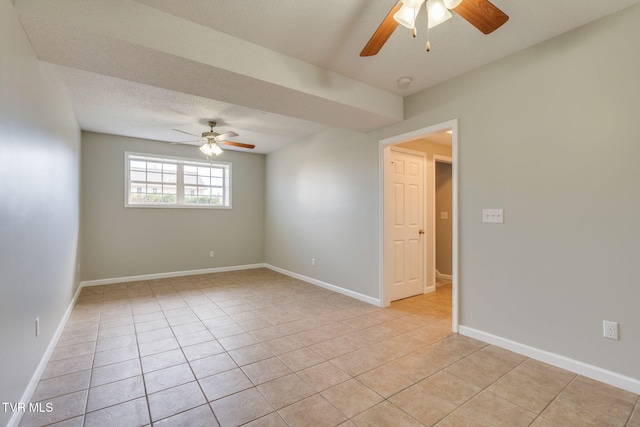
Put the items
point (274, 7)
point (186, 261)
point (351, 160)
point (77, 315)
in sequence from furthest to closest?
point (186, 261), point (351, 160), point (77, 315), point (274, 7)

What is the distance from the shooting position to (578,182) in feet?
7.35

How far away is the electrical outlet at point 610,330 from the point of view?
81.6 inches

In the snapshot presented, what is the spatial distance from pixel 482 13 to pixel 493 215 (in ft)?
5.70

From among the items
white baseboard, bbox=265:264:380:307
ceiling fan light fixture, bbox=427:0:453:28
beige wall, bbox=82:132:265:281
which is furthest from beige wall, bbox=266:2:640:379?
beige wall, bbox=82:132:265:281

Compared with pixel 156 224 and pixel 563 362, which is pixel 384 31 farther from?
pixel 156 224

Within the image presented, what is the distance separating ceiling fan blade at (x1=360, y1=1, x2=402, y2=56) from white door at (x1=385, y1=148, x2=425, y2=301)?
7.14 ft

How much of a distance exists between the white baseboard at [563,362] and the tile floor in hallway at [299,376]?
0.07 m

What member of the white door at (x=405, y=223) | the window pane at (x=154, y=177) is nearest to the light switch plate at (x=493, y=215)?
the white door at (x=405, y=223)

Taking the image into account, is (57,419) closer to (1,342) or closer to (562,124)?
(1,342)

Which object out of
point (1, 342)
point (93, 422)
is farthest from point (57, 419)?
point (1, 342)

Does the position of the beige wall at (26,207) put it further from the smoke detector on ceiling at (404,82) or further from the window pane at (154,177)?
the smoke detector on ceiling at (404,82)

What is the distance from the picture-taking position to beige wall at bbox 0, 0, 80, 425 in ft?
5.18

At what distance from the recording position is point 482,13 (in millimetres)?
1632

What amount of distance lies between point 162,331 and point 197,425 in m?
1.67
